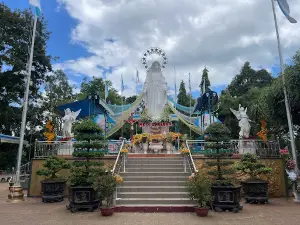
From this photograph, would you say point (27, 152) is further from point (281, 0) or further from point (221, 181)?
point (281, 0)

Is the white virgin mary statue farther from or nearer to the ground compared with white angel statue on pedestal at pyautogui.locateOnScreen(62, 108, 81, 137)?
farther from the ground

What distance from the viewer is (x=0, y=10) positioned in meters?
24.9

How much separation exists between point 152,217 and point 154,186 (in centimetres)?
215

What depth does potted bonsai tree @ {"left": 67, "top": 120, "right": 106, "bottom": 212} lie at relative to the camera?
28.5ft

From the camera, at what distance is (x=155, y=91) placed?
67.1ft

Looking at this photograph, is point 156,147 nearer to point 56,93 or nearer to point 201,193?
point 201,193

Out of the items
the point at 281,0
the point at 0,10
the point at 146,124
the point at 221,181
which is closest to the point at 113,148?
the point at 146,124

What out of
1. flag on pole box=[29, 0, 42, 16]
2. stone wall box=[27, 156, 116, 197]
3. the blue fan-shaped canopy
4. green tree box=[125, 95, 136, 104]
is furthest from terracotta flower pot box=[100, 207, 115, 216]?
green tree box=[125, 95, 136, 104]

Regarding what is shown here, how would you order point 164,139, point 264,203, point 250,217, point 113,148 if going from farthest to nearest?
point 164,139 → point 113,148 → point 264,203 → point 250,217

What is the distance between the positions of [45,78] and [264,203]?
27533 millimetres

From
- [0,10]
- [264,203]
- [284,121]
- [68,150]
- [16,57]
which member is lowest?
[264,203]

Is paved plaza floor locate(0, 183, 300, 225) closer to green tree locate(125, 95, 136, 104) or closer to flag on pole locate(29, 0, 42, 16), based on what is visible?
→ flag on pole locate(29, 0, 42, 16)

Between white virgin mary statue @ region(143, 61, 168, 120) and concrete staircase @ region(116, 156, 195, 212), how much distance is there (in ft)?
26.9

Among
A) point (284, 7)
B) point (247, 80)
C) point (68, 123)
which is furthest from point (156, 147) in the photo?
point (247, 80)
